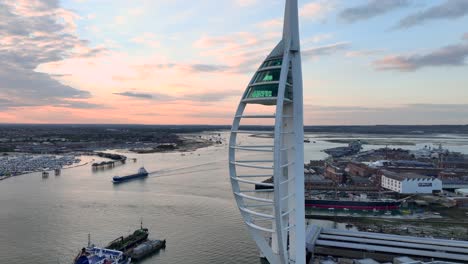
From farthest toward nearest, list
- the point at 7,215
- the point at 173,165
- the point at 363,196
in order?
the point at 173,165, the point at 363,196, the point at 7,215

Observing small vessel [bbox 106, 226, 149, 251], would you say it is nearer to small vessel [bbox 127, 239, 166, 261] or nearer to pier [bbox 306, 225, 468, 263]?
small vessel [bbox 127, 239, 166, 261]

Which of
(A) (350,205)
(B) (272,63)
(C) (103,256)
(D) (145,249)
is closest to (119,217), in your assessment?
(D) (145,249)

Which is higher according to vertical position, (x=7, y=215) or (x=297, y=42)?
(x=297, y=42)

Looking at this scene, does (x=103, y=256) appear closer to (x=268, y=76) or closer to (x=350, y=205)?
(x=268, y=76)

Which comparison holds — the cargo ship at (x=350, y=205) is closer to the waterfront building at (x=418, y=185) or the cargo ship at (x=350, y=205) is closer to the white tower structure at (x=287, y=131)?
the waterfront building at (x=418, y=185)

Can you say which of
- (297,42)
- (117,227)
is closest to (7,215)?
(117,227)

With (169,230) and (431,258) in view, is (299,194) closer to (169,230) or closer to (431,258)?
(431,258)
